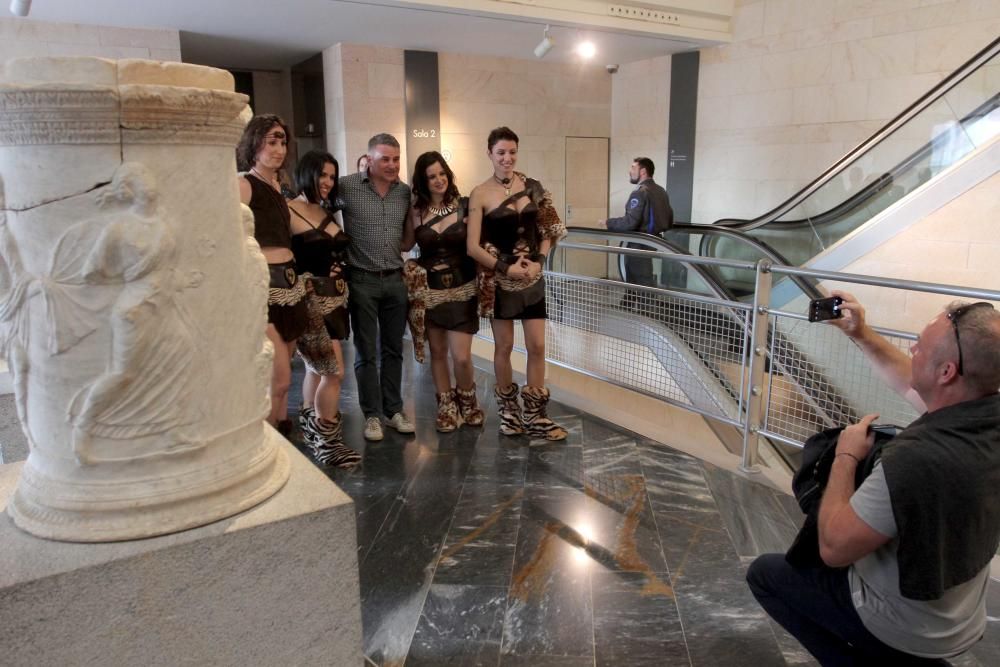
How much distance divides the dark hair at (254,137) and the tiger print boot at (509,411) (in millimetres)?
1782

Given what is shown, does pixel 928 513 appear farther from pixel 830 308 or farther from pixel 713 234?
pixel 713 234

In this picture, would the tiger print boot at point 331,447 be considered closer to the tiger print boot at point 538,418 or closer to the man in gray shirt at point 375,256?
the man in gray shirt at point 375,256

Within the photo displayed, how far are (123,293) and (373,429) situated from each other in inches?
103

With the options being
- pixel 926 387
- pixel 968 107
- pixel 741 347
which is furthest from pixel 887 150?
pixel 926 387

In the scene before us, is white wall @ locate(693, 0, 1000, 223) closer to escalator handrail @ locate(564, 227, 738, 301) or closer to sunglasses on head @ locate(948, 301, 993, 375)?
escalator handrail @ locate(564, 227, 738, 301)

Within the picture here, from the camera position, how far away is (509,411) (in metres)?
4.11

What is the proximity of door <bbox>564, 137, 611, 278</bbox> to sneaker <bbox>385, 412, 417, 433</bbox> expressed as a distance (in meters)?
6.04

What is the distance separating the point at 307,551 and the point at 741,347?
9.03 feet

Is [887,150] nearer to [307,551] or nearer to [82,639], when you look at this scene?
[307,551]

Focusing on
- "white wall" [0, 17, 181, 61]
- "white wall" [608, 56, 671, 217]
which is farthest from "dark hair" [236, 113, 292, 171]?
"white wall" [608, 56, 671, 217]

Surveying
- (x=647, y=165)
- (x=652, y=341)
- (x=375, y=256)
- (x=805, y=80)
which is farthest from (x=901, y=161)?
(x=375, y=256)

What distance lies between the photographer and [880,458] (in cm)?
155

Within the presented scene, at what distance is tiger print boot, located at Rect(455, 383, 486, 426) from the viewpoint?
4.21 metres

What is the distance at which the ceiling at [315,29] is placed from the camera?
6.08 metres
